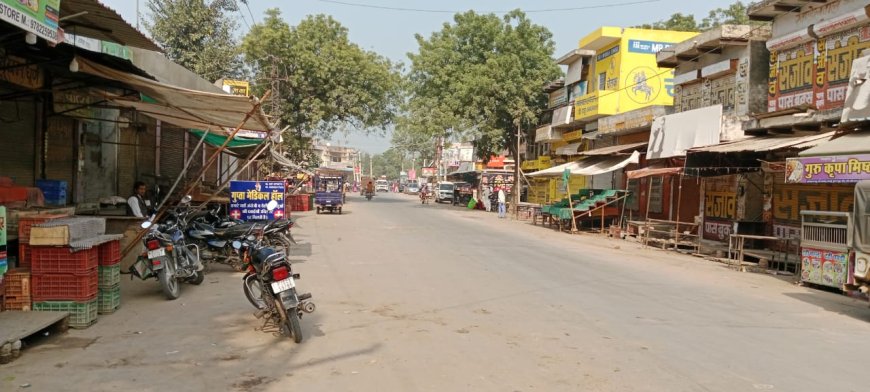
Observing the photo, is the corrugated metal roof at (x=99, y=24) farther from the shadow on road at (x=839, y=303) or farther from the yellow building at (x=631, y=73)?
the yellow building at (x=631, y=73)

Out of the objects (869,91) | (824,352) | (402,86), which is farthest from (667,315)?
(402,86)

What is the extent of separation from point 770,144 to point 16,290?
13.7 meters

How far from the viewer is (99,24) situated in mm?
9008

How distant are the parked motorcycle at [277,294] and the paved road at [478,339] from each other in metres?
0.23

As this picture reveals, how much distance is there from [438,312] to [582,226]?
59.2 ft

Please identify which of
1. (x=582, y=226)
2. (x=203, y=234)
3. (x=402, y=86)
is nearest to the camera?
(x=203, y=234)

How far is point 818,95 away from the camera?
14.5 metres

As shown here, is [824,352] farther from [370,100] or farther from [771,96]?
[370,100]

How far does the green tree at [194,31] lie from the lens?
97.8 feet

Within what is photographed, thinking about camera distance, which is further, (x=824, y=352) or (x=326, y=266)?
(x=326, y=266)

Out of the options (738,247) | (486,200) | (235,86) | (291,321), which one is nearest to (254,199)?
(291,321)

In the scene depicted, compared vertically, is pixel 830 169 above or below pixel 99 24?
below

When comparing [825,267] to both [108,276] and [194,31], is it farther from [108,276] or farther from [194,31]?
[194,31]

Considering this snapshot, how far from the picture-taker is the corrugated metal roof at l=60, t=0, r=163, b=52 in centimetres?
782
